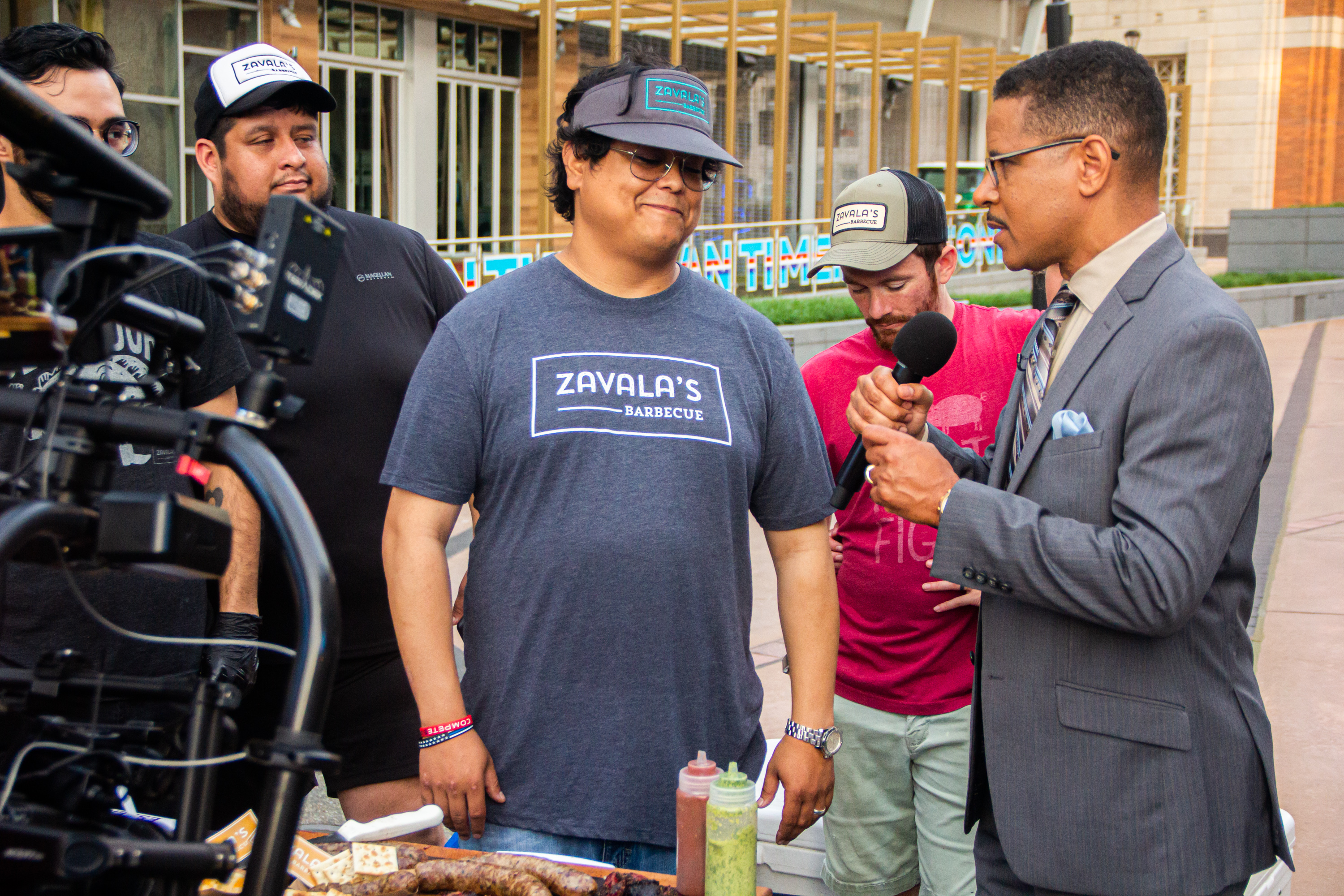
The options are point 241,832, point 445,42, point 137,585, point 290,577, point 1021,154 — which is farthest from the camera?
point 445,42

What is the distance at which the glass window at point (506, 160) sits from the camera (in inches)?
725

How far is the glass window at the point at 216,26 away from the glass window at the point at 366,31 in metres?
1.72

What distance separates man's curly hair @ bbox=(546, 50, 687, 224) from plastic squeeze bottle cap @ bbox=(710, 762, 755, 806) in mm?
1323


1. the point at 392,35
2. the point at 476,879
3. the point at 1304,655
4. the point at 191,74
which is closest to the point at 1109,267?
the point at 476,879

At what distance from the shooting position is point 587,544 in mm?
2479

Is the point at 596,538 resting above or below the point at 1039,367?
below

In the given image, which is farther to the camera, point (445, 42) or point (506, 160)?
point (506, 160)

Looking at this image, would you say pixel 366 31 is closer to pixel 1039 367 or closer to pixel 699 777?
pixel 1039 367

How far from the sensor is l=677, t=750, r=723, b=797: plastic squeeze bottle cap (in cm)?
221

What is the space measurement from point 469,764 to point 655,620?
0.47m

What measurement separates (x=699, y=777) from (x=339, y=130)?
15.3 metres

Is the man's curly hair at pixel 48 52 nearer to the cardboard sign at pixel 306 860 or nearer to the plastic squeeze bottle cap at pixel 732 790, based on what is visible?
the cardboard sign at pixel 306 860

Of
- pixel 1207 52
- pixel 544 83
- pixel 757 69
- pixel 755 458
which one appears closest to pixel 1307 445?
pixel 544 83

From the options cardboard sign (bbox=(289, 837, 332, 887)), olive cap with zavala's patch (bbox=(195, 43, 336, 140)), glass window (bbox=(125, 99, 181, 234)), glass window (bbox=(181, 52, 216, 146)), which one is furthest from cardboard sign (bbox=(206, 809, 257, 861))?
glass window (bbox=(181, 52, 216, 146))
